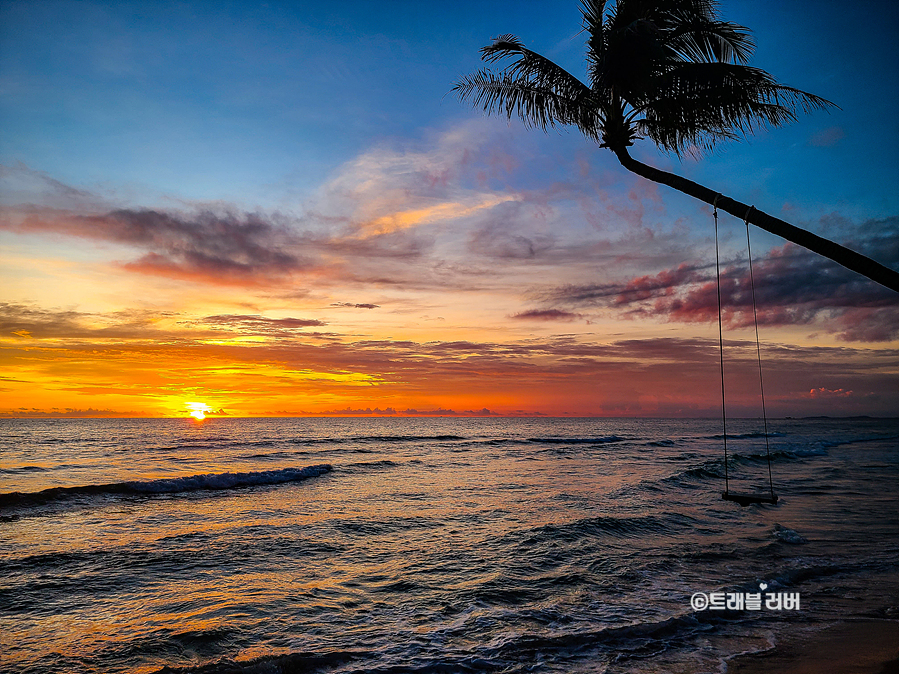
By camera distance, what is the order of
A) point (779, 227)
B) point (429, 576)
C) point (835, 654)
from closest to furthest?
point (779, 227)
point (835, 654)
point (429, 576)

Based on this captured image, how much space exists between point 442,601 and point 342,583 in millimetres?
2103

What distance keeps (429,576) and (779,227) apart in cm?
827

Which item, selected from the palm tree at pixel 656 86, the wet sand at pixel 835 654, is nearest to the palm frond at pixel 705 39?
the palm tree at pixel 656 86

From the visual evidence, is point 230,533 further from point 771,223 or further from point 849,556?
point 849,556

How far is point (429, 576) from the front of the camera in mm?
9391

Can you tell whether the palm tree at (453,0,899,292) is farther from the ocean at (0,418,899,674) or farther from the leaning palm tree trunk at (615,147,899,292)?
the ocean at (0,418,899,674)

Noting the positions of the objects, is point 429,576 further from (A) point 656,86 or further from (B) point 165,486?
(B) point 165,486

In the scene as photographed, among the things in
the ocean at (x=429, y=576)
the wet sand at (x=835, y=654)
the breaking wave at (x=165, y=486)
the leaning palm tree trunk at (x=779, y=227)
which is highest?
the leaning palm tree trunk at (x=779, y=227)

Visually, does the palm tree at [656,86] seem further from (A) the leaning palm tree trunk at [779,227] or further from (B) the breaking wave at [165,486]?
(B) the breaking wave at [165,486]

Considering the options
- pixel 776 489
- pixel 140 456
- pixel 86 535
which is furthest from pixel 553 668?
pixel 140 456

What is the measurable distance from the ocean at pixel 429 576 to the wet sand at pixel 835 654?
25cm

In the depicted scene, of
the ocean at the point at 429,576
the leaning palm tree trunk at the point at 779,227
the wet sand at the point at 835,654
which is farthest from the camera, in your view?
the ocean at the point at 429,576

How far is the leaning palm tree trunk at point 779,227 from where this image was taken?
182 inches

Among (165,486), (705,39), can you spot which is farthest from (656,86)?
(165,486)
